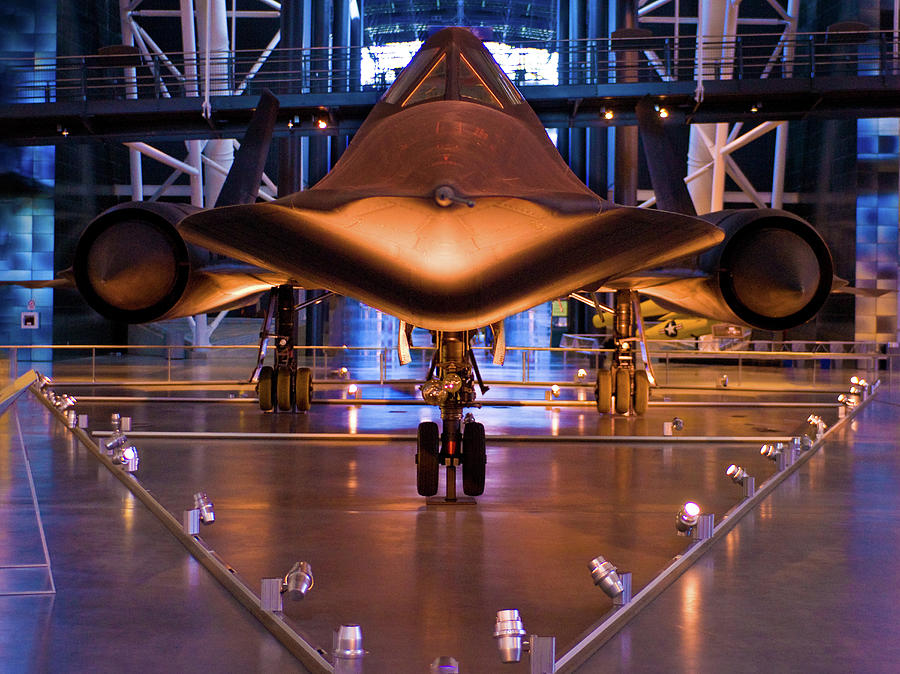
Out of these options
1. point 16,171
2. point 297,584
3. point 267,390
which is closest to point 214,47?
point 267,390

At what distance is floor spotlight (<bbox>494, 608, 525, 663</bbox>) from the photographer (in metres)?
2.56

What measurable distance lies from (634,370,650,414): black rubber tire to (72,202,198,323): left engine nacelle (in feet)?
19.8

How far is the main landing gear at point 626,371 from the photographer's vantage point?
10672 mm

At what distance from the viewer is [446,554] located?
431 cm

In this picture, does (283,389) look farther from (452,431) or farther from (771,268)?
(771,268)

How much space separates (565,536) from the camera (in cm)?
473

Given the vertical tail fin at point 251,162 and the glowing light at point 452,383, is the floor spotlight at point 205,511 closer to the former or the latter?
the glowing light at point 452,383

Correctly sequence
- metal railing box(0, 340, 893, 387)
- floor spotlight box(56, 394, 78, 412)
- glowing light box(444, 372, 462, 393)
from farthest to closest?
A: metal railing box(0, 340, 893, 387)
floor spotlight box(56, 394, 78, 412)
glowing light box(444, 372, 462, 393)

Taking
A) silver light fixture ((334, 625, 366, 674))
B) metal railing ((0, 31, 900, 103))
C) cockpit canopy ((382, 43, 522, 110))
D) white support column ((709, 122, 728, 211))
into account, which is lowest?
silver light fixture ((334, 625, 366, 674))

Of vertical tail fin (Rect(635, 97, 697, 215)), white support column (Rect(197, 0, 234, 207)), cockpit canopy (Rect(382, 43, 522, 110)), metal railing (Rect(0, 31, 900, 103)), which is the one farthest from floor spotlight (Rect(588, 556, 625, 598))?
white support column (Rect(197, 0, 234, 207))

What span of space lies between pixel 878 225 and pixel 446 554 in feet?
78.3

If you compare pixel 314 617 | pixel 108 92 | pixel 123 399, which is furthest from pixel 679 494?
pixel 108 92

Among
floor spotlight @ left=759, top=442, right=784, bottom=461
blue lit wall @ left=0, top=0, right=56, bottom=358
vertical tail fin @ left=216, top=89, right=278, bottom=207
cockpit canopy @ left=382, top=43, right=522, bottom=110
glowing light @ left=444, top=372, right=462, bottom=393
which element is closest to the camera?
blue lit wall @ left=0, top=0, right=56, bottom=358

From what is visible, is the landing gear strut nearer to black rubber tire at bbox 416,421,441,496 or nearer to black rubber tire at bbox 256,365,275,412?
black rubber tire at bbox 416,421,441,496
